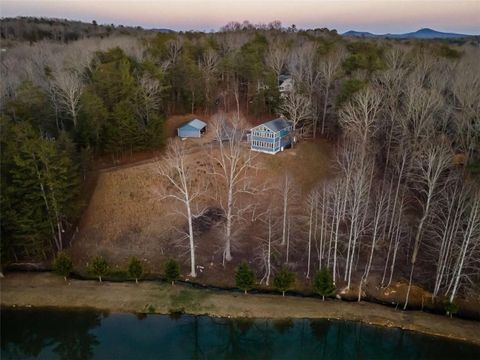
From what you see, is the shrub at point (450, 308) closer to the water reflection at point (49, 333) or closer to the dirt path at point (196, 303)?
the dirt path at point (196, 303)

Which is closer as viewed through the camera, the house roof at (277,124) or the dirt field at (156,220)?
the dirt field at (156,220)

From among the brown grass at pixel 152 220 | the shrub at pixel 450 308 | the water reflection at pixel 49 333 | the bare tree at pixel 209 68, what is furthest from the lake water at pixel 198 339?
the bare tree at pixel 209 68

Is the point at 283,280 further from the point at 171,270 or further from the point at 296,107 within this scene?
the point at 296,107

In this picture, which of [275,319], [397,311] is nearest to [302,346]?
[275,319]

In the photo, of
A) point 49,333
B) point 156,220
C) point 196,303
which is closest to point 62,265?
point 49,333

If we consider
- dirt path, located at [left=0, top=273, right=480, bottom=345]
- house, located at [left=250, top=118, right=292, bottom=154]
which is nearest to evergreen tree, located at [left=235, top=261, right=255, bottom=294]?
dirt path, located at [left=0, top=273, right=480, bottom=345]

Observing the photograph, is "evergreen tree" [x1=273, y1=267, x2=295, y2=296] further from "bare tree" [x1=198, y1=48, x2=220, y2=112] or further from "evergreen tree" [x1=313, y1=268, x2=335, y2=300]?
"bare tree" [x1=198, y1=48, x2=220, y2=112]
